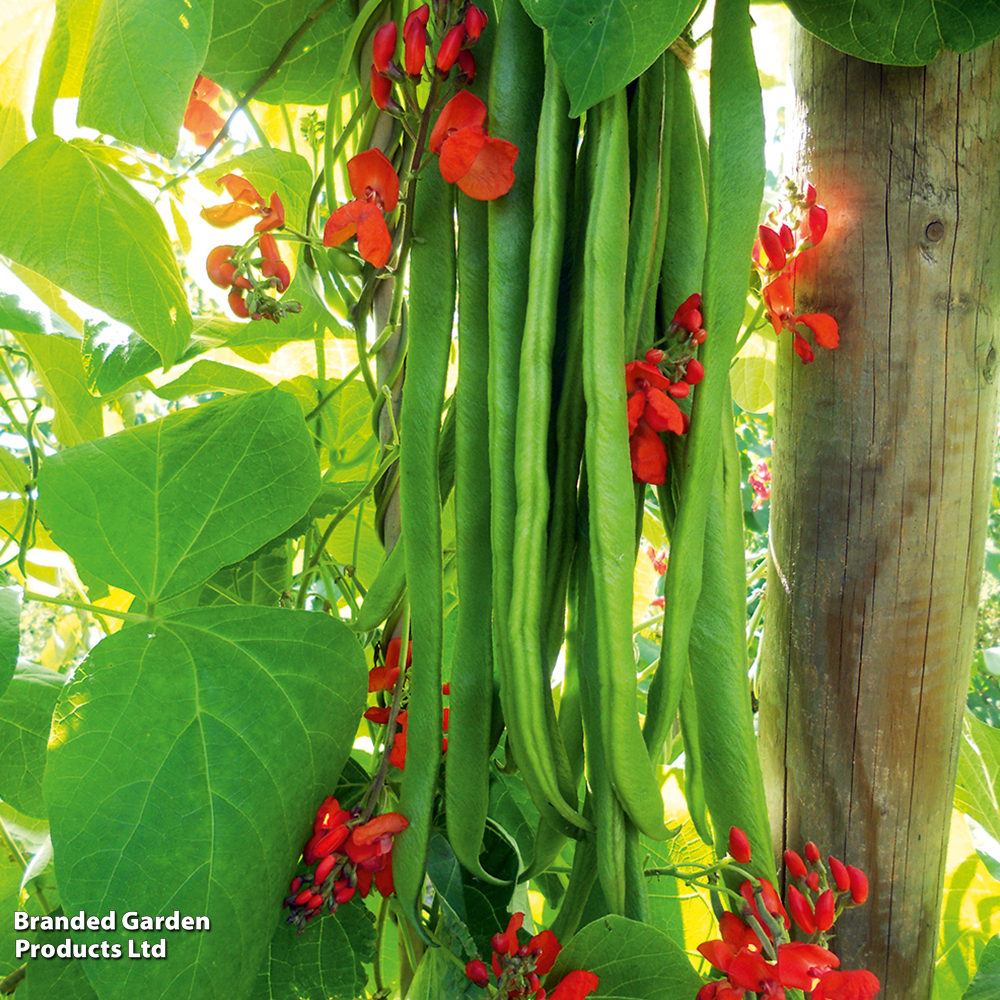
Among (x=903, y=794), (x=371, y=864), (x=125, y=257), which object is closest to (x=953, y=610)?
(x=903, y=794)

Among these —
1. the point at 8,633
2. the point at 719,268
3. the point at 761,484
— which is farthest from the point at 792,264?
the point at 761,484

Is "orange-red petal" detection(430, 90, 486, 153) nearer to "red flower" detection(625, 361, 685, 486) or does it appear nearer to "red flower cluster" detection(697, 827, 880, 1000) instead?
"red flower" detection(625, 361, 685, 486)

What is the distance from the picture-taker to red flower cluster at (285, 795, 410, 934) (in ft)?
2.05

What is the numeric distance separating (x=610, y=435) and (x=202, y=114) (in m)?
0.64

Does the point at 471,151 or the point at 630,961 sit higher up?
the point at 471,151

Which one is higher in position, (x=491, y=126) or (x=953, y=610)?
(x=491, y=126)

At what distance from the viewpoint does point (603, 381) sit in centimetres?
55

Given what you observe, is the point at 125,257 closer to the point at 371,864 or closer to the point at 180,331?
the point at 180,331

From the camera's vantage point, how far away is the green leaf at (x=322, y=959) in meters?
0.67

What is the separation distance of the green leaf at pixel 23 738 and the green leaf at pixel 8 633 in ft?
0.75

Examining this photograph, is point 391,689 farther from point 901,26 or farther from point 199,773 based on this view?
point 901,26

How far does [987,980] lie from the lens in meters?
0.73

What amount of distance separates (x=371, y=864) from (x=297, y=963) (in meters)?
0.13

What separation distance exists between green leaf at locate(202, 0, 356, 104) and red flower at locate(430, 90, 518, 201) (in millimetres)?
256
